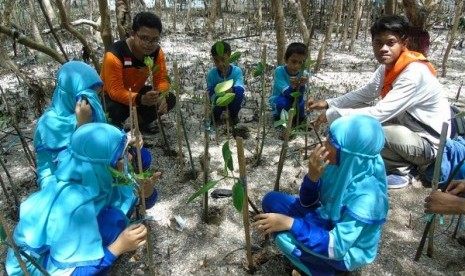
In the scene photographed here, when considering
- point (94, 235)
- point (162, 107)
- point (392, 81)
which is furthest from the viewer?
point (162, 107)

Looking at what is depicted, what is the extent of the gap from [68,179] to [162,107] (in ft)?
4.15

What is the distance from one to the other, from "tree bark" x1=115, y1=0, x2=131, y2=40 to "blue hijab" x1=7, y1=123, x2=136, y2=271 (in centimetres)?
191

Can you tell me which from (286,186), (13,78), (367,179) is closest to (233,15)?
(13,78)

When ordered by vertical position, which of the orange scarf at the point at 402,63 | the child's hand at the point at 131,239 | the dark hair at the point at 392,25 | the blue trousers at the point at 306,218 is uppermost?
the dark hair at the point at 392,25

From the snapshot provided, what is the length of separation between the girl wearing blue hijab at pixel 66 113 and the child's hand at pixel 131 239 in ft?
2.46

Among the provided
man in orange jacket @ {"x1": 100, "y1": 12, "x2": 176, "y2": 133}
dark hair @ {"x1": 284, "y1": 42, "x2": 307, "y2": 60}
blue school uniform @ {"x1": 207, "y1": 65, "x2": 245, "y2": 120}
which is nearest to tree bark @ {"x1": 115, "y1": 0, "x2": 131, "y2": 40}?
man in orange jacket @ {"x1": 100, "y1": 12, "x2": 176, "y2": 133}

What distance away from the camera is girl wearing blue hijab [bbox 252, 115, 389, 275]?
1.42 metres

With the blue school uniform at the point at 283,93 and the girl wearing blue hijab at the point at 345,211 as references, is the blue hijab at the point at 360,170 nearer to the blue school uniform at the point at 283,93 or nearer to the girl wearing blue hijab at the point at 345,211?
the girl wearing blue hijab at the point at 345,211

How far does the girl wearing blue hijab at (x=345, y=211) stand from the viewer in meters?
1.42

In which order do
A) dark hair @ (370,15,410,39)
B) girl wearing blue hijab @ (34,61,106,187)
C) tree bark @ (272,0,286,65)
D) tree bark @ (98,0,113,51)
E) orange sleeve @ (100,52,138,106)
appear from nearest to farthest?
girl wearing blue hijab @ (34,61,106,187), dark hair @ (370,15,410,39), orange sleeve @ (100,52,138,106), tree bark @ (98,0,113,51), tree bark @ (272,0,286,65)

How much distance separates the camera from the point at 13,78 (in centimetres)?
438

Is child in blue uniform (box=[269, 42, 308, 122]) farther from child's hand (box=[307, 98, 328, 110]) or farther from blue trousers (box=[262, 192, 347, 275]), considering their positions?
blue trousers (box=[262, 192, 347, 275])

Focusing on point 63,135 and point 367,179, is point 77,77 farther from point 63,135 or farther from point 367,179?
point 367,179

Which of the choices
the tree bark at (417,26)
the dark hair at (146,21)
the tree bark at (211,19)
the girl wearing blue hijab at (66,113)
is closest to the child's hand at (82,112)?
the girl wearing blue hijab at (66,113)
